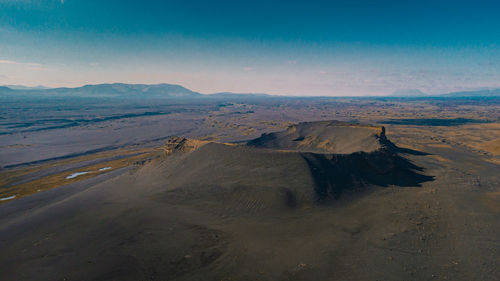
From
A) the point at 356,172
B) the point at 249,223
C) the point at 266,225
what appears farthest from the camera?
the point at 356,172

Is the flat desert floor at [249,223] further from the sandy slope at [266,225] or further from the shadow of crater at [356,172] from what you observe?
the shadow of crater at [356,172]

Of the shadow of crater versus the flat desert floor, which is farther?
the shadow of crater

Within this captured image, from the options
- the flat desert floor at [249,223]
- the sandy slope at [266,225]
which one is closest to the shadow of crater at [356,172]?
the sandy slope at [266,225]


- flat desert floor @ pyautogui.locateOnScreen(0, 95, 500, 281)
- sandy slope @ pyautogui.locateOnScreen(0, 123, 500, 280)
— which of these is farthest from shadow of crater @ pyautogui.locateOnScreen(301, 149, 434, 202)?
flat desert floor @ pyautogui.locateOnScreen(0, 95, 500, 281)

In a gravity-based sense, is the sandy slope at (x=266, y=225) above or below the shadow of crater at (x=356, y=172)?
below

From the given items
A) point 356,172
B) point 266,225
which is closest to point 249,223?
point 266,225

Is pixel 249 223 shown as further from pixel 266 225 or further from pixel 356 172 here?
pixel 356 172

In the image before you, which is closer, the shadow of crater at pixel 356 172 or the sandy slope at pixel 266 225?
the sandy slope at pixel 266 225

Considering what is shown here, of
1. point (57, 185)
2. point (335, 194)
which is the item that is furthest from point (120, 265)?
point (57, 185)

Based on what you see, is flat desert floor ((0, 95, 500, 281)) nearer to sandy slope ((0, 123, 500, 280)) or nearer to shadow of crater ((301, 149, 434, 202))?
sandy slope ((0, 123, 500, 280))
